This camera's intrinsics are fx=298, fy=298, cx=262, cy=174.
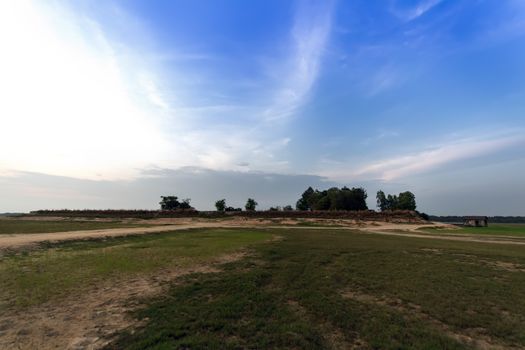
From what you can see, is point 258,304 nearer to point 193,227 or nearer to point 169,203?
point 193,227

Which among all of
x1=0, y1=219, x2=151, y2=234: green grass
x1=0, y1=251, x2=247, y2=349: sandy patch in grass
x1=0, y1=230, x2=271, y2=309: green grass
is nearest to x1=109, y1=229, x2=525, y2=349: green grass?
x1=0, y1=251, x2=247, y2=349: sandy patch in grass

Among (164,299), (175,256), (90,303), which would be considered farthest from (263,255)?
(90,303)

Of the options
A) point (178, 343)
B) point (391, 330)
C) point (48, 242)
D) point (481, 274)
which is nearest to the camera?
point (178, 343)

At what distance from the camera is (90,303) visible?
8828 mm

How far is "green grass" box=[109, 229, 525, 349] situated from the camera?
21.2 ft

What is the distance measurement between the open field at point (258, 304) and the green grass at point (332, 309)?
35 millimetres

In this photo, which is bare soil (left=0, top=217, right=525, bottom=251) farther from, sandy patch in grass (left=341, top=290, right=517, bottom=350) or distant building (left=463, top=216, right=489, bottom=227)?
sandy patch in grass (left=341, top=290, right=517, bottom=350)

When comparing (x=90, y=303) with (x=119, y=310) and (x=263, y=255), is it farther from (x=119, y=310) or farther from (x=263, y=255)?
(x=263, y=255)

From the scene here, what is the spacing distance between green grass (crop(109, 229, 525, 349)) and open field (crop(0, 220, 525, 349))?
35 millimetres

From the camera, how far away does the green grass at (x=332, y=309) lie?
6477mm

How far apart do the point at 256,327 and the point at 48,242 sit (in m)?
21.5

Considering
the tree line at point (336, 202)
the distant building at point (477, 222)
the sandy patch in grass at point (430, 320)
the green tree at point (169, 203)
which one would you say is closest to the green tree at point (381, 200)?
the tree line at point (336, 202)

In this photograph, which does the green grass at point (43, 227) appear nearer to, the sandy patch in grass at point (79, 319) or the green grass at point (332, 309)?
the sandy patch in grass at point (79, 319)

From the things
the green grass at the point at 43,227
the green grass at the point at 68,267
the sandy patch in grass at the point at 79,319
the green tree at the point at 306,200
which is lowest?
the sandy patch in grass at the point at 79,319
